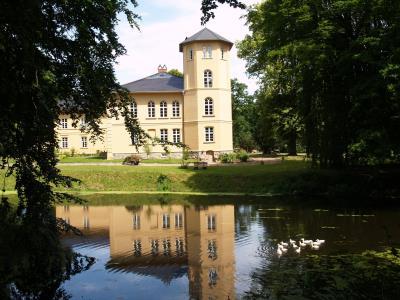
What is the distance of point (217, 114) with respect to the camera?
4297cm

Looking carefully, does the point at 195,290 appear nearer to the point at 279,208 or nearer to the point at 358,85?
the point at 279,208

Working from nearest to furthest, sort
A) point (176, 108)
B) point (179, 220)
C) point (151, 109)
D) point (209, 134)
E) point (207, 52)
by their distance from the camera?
point (179, 220) < point (207, 52) < point (209, 134) < point (176, 108) < point (151, 109)

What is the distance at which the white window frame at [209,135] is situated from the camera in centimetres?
4312

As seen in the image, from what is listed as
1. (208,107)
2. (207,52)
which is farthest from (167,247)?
(207,52)

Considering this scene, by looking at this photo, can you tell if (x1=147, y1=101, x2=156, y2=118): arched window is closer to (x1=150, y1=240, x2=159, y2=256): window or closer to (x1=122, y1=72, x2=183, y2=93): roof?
(x1=122, y1=72, x2=183, y2=93): roof

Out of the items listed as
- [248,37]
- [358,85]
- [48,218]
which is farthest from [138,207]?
[248,37]

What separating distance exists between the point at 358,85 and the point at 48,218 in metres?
16.6

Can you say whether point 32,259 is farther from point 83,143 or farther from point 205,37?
point 83,143

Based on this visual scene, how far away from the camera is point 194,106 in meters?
43.2

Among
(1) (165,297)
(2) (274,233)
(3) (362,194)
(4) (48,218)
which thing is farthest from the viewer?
(3) (362,194)

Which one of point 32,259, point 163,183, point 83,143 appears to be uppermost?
point 83,143

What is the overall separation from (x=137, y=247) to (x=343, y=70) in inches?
507

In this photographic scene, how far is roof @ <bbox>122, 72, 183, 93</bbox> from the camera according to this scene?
44.5m

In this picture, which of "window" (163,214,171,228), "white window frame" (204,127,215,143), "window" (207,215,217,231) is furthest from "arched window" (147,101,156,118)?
"window" (207,215,217,231)
